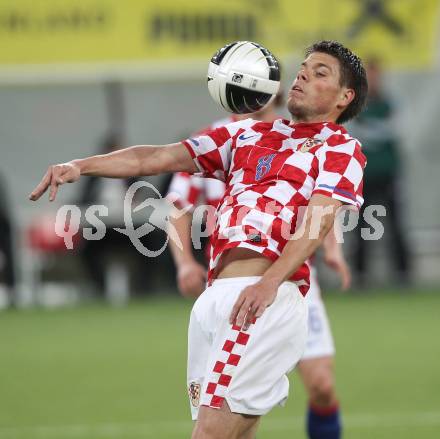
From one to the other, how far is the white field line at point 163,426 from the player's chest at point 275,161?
115 inches

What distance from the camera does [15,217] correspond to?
15484mm

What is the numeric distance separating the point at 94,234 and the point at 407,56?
4.35 m

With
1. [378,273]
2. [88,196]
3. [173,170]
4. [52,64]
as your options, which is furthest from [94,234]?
[173,170]

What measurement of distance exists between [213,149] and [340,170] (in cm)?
60

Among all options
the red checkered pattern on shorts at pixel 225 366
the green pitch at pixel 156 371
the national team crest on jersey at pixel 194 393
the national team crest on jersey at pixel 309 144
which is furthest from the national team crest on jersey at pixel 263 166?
the green pitch at pixel 156 371

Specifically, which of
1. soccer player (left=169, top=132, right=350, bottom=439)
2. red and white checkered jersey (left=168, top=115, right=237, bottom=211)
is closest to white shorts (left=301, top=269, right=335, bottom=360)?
soccer player (left=169, top=132, right=350, bottom=439)

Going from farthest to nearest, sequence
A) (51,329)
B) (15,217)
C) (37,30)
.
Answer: (15,217) → (37,30) → (51,329)

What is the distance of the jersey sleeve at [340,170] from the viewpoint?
4887mm

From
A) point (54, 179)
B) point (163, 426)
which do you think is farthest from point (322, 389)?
point (54, 179)

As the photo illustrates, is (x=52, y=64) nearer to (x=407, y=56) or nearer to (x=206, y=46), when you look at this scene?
(x=206, y=46)

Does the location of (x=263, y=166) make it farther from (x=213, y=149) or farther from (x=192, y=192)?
(x=192, y=192)

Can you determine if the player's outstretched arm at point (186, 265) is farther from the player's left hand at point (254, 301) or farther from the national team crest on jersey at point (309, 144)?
the player's left hand at point (254, 301)

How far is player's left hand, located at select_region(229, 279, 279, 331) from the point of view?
4.75 metres

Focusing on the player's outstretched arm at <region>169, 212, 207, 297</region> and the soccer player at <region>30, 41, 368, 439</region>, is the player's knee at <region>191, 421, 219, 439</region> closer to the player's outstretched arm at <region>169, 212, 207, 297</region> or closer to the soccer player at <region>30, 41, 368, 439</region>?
the soccer player at <region>30, 41, 368, 439</region>
